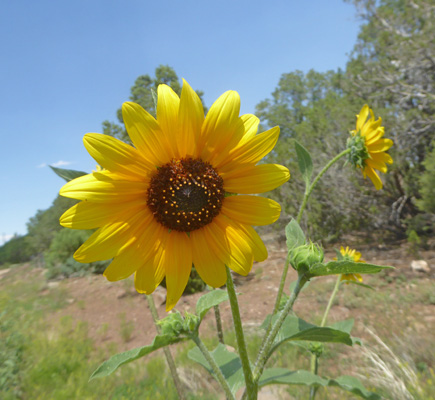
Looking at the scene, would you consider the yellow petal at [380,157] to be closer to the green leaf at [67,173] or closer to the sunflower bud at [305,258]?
the sunflower bud at [305,258]

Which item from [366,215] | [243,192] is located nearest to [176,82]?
Answer: [243,192]

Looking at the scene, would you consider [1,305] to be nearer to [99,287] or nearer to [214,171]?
[99,287]

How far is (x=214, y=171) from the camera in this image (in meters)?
1.02

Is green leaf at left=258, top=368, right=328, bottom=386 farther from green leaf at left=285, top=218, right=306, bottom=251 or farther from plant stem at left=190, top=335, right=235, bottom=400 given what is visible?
green leaf at left=285, top=218, right=306, bottom=251

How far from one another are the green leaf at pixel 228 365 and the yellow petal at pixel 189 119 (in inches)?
34.7

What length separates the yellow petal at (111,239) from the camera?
91 cm

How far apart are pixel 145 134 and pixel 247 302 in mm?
6350

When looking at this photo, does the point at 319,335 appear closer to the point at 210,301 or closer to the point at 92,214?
the point at 210,301

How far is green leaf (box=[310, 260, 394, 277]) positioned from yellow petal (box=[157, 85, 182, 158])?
0.58m

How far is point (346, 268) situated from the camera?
834 mm

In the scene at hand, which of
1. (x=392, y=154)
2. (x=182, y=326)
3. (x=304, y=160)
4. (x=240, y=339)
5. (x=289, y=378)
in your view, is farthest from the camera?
(x=392, y=154)

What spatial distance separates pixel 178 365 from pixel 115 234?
4.29 m

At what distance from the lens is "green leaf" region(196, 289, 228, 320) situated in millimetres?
1071

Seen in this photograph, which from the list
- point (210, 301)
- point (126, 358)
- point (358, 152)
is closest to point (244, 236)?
point (210, 301)
